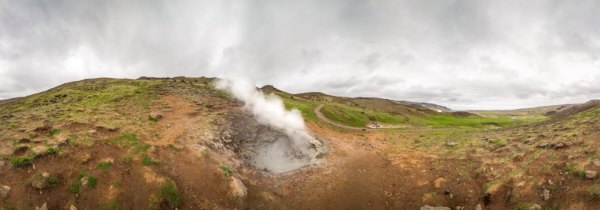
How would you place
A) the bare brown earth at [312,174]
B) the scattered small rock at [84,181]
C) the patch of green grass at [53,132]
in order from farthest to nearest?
1. the patch of green grass at [53,132]
2. the scattered small rock at [84,181]
3. the bare brown earth at [312,174]

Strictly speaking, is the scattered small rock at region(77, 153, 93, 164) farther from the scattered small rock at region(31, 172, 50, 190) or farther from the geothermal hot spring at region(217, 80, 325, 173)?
the geothermal hot spring at region(217, 80, 325, 173)

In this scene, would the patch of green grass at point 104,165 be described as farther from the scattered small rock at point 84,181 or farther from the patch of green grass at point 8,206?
the patch of green grass at point 8,206

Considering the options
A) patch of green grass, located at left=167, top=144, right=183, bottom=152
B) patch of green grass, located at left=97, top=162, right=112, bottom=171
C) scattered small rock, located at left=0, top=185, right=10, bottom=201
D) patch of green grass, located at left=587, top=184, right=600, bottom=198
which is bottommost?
scattered small rock, located at left=0, top=185, right=10, bottom=201

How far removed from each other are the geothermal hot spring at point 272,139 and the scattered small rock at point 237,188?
4721 millimetres

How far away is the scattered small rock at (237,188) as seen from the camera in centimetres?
2256

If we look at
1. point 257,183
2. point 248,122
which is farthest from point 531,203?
point 248,122

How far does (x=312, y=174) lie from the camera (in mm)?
26859

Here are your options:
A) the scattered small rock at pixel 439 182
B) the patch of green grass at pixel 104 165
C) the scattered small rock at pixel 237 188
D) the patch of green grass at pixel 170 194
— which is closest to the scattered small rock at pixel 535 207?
the scattered small rock at pixel 439 182

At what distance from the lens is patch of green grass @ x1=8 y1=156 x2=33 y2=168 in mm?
20516

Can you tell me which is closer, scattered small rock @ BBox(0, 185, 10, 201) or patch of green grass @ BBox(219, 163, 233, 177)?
scattered small rock @ BBox(0, 185, 10, 201)

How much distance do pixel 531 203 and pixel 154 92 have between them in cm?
4127

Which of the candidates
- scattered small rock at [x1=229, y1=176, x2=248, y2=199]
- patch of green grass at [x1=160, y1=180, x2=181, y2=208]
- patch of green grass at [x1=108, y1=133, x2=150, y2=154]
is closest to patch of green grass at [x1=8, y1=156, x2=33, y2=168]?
patch of green grass at [x1=108, y1=133, x2=150, y2=154]

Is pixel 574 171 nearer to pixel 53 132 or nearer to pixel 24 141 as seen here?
pixel 53 132

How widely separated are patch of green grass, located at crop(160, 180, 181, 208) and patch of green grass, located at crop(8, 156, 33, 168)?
8.34 meters
